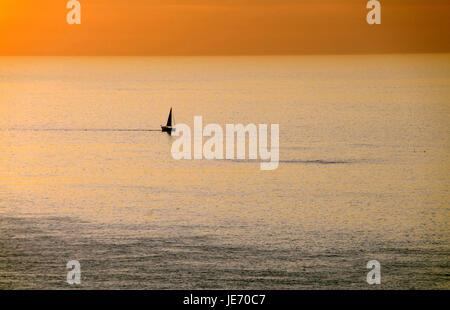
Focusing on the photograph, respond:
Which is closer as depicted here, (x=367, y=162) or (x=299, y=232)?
(x=299, y=232)

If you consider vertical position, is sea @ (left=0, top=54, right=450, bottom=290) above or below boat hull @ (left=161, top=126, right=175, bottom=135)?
below

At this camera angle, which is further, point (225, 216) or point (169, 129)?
point (169, 129)

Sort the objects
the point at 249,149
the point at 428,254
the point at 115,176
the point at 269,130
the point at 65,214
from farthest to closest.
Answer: the point at 269,130 → the point at 249,149 → the point at 115,176 → the point at 65,214 → the point at 428,254

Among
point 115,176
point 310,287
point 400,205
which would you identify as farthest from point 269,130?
point 310,287

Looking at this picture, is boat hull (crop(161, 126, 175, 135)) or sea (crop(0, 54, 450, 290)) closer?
sea (crop(0, 54, 450, 290))

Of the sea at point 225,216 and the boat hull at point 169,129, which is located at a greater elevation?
the boat hull at point 169,129

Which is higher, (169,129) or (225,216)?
(169,129)

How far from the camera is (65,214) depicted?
279ft

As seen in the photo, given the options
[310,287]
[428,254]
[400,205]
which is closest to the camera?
[310,287]

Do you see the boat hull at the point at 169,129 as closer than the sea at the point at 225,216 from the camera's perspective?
No

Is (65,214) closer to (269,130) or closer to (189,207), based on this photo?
(189,207)

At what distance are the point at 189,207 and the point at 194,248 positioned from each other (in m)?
18.9
